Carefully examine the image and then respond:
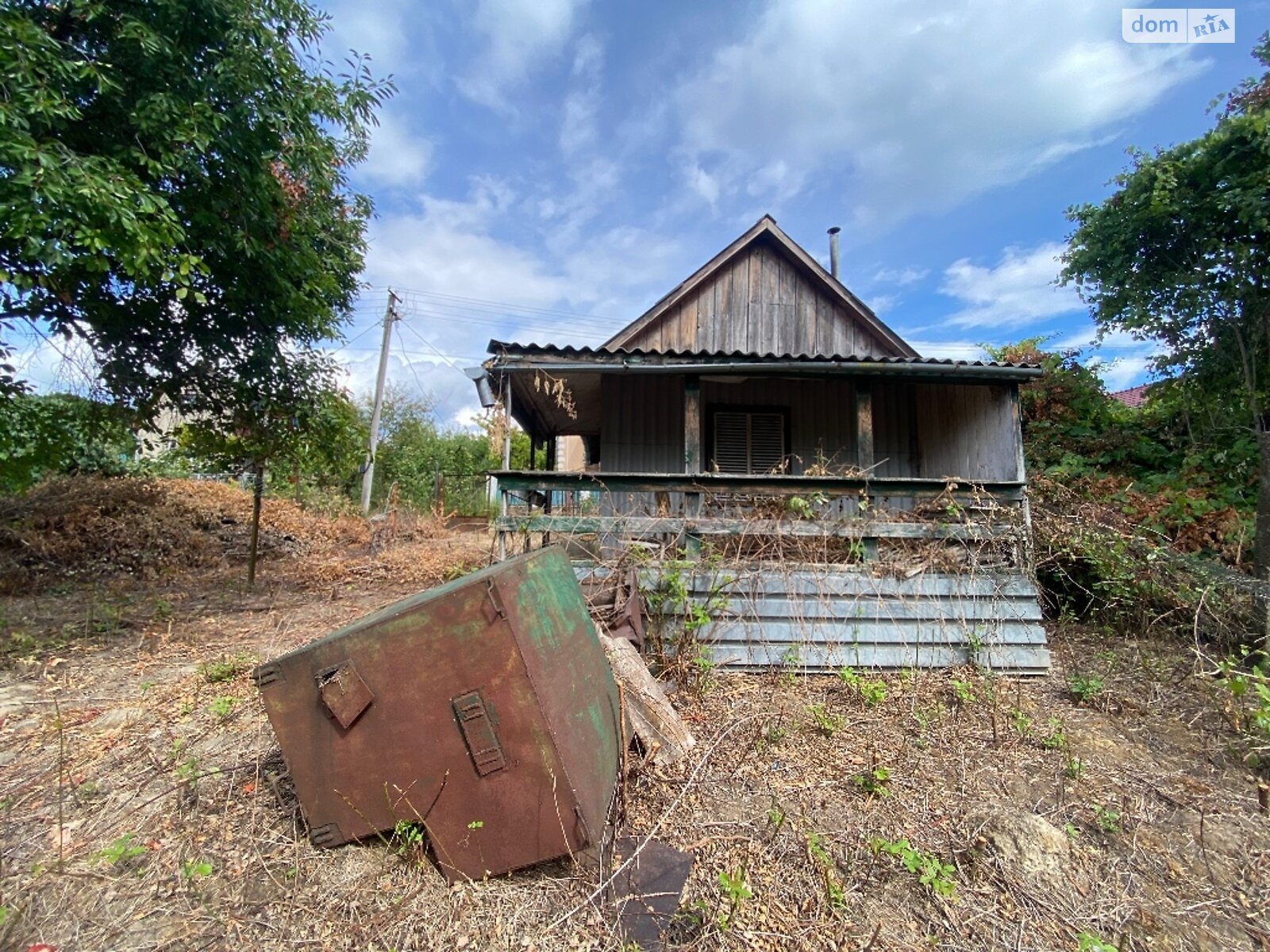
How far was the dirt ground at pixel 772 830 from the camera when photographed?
2.26 metres

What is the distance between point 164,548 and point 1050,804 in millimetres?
12800

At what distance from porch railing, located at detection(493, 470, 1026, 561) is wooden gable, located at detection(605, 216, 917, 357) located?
4798mm

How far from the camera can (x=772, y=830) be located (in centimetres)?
285

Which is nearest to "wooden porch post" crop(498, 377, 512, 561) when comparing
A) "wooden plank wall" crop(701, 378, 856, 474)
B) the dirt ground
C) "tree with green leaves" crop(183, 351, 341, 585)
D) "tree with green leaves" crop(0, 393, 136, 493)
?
the dirt ground

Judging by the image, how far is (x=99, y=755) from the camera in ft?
11.1

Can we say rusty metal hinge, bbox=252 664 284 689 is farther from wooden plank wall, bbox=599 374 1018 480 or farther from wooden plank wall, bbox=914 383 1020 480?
wooden plank wall, bbox=914 383 1020 480

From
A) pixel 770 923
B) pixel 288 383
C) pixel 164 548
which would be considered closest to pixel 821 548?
pixel 770 923

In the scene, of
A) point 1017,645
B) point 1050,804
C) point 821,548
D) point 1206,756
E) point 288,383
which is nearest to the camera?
point 1050,804

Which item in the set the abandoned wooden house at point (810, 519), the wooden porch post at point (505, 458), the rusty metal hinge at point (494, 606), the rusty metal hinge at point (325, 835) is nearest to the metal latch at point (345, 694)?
the rusty metal hinge at point (325, 835)

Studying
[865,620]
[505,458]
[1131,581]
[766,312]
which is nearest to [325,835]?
[865,620]

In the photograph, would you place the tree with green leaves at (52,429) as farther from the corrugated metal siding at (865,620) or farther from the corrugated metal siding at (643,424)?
the corrugated metal siding at (865,620)

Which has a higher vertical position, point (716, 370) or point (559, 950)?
point (716, 370)

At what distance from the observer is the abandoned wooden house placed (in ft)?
16.1

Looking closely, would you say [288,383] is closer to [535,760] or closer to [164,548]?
[164,548]
